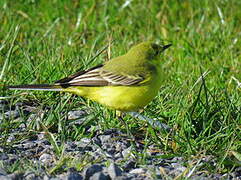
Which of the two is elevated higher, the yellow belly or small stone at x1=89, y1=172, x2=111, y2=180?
the yellow belly

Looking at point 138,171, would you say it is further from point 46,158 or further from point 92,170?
point 46,158

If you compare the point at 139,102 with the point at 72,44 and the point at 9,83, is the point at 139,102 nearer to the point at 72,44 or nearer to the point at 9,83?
the point at 9,83

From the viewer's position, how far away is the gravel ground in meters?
4.30

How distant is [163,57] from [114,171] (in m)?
3.70

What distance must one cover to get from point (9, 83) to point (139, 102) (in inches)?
55.6

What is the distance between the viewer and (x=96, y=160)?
455 centimetres

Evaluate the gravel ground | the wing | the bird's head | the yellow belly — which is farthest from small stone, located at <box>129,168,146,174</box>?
the bird's head

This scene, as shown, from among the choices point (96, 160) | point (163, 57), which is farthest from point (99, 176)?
point (163, 57)

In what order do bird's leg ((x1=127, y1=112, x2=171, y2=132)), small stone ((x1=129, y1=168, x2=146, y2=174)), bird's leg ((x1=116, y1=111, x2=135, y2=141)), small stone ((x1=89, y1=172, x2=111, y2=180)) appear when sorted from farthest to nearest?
1. bird's leg ((x1=127, y1=112, x2=171, y2=132))
2. bird's leg ((x1=116, y1=111, x2=135, y2=141))
3. small stone ((x1=129, y1=168, x2=146, y2=174))
4. small stone ((x1=89, y1=172, x2=111, y2=180))

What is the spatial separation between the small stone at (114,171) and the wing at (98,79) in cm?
129

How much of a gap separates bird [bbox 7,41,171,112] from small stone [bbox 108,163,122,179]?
117 centimetres

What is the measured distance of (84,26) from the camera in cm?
841

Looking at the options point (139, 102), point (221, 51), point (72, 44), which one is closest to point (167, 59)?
point (221, 51)

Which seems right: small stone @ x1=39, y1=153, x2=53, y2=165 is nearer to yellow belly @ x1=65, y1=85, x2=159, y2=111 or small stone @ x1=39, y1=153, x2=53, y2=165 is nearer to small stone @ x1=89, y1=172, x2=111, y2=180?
small stone @ x1=89, y1=172, x2=111, y2=180
